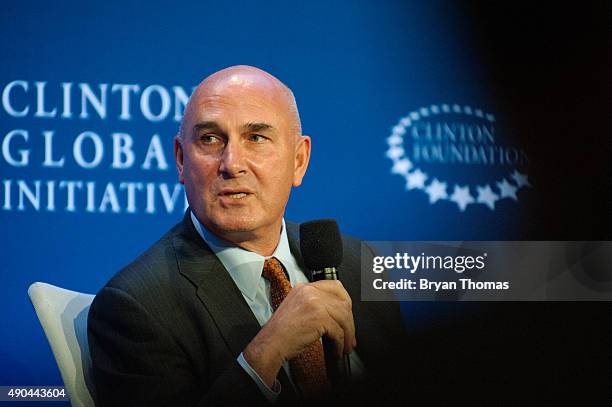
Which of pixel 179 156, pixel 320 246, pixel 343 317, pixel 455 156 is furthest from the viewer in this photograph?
pixel 455 156

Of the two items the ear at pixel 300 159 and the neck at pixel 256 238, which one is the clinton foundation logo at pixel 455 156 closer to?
the ear at pixel 300 159

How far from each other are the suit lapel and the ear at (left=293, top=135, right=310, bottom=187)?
0.47 m

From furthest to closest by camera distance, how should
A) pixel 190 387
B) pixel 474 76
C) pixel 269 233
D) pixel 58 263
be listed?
pixel 474 76 < pixel 58 263 < pixel 269 233 < pixel 190 387

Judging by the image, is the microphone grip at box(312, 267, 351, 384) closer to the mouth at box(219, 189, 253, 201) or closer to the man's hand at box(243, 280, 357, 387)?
the man's hand at box(243, 280, 357, 387)

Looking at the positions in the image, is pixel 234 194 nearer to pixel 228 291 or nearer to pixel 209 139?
pixel 209 139

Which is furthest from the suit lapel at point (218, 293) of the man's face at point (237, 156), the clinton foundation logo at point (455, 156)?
the clinton foundation logo at point (455, 156)

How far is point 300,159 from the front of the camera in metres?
3.42

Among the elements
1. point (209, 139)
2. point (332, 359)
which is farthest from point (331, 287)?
point (209, 139)

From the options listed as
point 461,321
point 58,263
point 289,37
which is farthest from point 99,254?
point 461,321

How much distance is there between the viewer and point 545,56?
12.6 feet

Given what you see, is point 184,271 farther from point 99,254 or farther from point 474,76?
point 474,76

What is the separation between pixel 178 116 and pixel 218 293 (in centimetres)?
87

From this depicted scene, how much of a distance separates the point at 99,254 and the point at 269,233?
758 mm

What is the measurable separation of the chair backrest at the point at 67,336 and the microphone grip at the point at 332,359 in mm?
848
